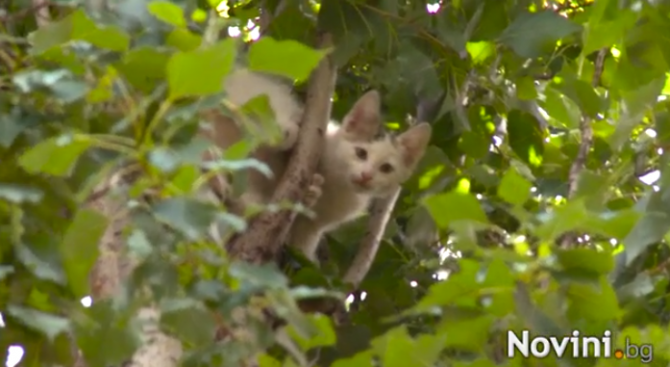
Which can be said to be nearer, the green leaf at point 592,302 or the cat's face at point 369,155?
the green leaf at point 592,302

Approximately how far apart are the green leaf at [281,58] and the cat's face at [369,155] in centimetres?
175

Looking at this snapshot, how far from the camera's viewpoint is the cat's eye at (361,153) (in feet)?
9.68

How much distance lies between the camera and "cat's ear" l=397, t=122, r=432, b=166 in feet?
7.61

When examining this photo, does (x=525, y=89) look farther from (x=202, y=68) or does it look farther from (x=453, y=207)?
(x=202, y=68)

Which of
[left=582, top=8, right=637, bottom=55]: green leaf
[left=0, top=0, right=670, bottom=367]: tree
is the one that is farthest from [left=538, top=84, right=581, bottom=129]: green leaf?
[left=582, top=8, right=637, bottom=55]: green leaf

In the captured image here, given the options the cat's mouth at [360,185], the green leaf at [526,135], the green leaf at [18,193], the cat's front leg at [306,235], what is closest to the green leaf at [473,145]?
the green leaf at [526,135]

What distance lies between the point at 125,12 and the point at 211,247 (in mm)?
273

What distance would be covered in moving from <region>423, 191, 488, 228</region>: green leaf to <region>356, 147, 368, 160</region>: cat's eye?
1.86 metres

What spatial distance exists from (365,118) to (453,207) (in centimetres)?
170

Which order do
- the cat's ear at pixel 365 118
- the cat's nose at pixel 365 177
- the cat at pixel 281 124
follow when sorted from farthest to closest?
the cat's nose at pixel 365 177, the cat's ear at pixel 365 118, the cat at pixel 281 124

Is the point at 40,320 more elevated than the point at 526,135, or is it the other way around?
the point at 526,135

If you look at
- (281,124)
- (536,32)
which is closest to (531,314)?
(536,32)

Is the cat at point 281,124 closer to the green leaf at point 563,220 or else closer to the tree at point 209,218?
the tree at point 209,218

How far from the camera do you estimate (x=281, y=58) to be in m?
0.90
